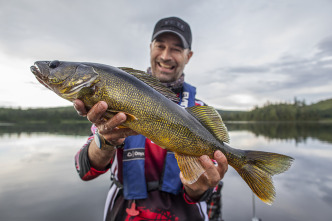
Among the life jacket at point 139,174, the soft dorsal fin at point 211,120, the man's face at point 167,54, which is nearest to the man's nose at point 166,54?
the man's face at point 167,54

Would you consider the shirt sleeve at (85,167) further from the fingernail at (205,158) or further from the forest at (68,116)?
the forest at (68,116)

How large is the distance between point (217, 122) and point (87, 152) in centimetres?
224

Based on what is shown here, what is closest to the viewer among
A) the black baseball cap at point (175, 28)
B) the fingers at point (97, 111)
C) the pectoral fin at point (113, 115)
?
the fingers at point (97, 111)

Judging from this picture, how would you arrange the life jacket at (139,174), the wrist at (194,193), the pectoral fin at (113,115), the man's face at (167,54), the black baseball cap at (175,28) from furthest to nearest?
the man's face at (167,54) < the black baseball cap at (175,28) < the life jacket at (139,174) < the wrist at (194,193) < the pectoral fin at (113,115)

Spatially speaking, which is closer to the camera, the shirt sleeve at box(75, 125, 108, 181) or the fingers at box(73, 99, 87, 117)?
the fingers at box(73, 99, 87, 117)

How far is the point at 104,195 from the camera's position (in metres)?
11.0

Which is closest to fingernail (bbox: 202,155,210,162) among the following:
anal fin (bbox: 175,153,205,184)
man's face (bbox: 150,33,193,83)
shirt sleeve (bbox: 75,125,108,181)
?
anal fin (bbox: 175,153,205,184)

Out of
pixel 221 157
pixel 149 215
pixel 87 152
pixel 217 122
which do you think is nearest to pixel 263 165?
pixel 221 157

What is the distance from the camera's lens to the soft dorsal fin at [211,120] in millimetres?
2602

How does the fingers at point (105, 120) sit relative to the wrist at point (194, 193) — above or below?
above

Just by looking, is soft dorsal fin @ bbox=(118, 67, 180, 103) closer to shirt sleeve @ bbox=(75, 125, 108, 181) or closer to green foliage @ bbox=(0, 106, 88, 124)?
shirt sleeve @ bbox=(75, 125, 108, 181)

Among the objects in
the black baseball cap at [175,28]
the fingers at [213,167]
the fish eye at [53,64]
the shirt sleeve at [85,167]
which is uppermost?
the black baseball cap at [175,28]

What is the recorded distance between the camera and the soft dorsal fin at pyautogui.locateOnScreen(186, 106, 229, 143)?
260 cm

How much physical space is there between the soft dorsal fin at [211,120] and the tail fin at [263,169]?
400 mm
